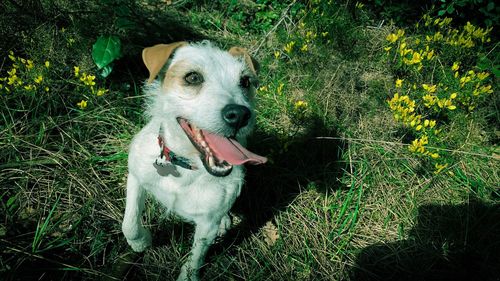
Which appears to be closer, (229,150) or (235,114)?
(235,114)

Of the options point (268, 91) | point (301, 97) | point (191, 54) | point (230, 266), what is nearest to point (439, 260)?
point (230, 266)

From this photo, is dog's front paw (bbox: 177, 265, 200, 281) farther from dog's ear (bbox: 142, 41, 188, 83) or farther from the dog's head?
dog's ear (bbox: 142, 41, 188, 83)

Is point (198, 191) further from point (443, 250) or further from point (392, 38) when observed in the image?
point (392, 38)

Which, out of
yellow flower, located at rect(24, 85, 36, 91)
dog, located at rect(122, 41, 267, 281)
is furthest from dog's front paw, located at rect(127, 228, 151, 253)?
yellow flower, located at rect(24, 85, 36, 91)

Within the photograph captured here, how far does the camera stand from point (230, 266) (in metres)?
2.96

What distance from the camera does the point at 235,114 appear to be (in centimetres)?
214

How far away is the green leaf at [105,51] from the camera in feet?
10.3

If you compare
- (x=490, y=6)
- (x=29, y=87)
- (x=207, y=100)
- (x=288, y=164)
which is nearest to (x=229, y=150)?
(x=207, y=100)

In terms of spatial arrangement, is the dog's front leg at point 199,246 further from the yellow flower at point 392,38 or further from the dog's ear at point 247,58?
the yellow flower at point 392,38

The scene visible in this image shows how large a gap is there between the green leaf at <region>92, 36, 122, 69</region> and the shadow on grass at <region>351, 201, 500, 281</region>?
298cm

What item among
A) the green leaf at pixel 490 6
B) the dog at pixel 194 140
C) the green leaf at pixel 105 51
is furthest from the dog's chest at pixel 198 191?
the green leaf at pixel 490 6

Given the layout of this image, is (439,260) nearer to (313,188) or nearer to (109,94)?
(313,188)

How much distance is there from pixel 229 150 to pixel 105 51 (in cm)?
177

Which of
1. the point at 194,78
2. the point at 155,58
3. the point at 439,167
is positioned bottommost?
the point at 439,167
